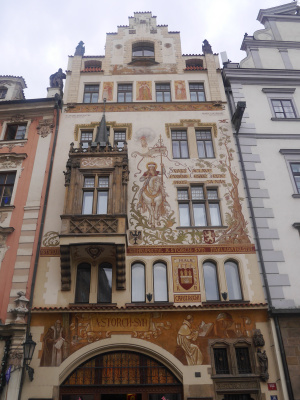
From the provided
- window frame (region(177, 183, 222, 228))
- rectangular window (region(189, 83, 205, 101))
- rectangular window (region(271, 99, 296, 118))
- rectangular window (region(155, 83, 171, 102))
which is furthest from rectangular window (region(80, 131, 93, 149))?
rectangular window (region(271, 99, 296, 118))

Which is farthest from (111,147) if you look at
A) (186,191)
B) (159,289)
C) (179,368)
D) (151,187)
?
(179,368)

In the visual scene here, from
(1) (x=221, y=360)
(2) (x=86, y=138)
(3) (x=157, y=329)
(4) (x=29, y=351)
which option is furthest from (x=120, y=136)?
(1) (x=221, y=360)

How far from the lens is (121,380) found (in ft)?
43.1

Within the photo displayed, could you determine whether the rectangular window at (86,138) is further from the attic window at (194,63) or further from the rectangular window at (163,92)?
the attic window at (194,63)

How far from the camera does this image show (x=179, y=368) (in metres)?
13.1

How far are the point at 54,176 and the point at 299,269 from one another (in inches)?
496

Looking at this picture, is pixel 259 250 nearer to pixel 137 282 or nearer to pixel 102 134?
pixel 137 282

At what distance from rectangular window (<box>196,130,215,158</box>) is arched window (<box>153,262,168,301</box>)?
22.2 feet

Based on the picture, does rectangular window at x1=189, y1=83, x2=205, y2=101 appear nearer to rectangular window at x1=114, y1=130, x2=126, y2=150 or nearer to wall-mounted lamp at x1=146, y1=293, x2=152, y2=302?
rectangular window at x1=114, y1=130, x2=126, y2=150

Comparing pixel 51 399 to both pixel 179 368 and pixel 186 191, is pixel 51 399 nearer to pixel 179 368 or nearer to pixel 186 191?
pixel 179 368

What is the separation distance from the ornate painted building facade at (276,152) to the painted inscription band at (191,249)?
0.71 m

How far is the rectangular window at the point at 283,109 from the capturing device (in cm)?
1995

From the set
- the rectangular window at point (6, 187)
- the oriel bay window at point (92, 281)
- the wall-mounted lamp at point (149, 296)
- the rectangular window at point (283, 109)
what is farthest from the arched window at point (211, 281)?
the rectangular window at point (6, 187)

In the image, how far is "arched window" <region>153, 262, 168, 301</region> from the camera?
14758 mm
